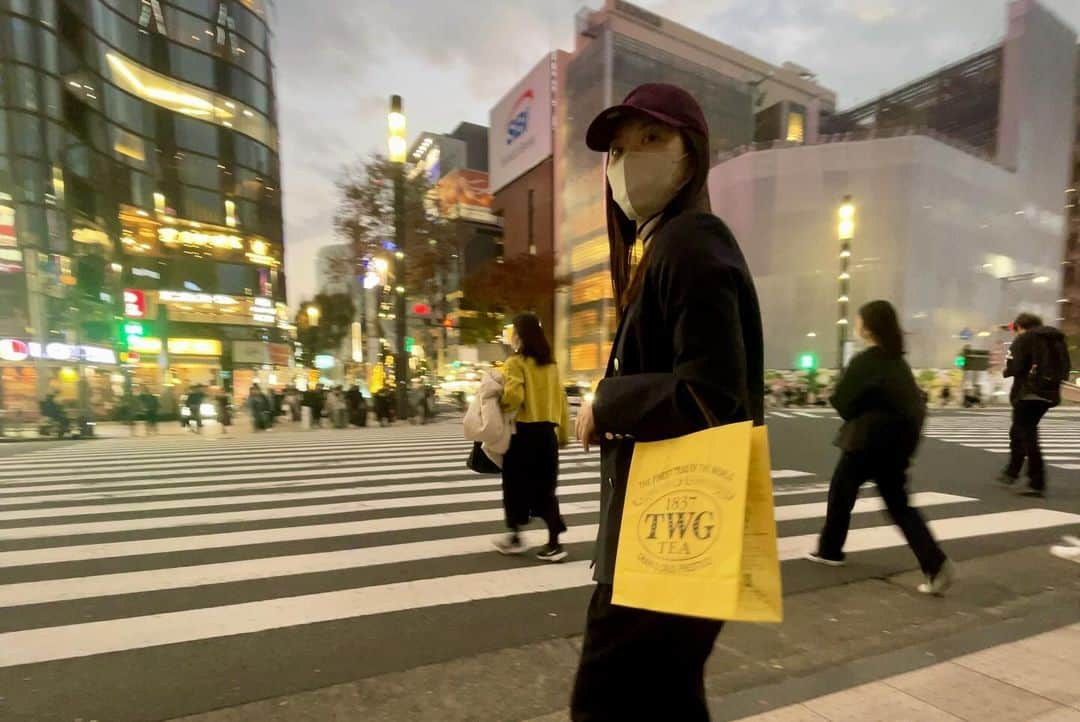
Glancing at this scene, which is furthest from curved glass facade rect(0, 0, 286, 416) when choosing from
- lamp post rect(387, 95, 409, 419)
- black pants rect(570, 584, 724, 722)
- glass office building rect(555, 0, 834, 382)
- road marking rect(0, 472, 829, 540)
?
glass office building rect(555, 0, 834, 382)

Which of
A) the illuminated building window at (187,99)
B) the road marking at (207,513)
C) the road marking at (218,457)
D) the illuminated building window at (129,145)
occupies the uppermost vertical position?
the illuminated building window at (187,99)

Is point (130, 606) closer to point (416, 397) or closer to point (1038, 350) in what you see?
point (1038, 350)

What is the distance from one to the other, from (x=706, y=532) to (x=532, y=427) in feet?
10.5

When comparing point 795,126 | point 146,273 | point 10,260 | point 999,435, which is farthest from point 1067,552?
point 795,126

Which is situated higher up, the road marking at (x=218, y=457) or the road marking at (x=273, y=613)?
the road marking at (x=273, y=613)

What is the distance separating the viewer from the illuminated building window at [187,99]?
36.6m

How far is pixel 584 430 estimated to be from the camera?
4.41 ft

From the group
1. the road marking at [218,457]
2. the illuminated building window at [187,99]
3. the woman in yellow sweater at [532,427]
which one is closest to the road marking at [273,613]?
the woman in yellow sweater at [532,427]

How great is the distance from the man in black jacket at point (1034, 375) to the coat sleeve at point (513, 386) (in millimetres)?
5361

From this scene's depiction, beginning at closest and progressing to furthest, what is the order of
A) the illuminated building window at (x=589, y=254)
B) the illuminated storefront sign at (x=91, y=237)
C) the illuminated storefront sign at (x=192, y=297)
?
1. the illuminated storefront sign at (x=91, y=237)
2. the illuminated storefront sign at (x=192, y=297)
3. the illuminated building window at (x=589, y=254)

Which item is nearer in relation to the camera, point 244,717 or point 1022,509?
point 244,717

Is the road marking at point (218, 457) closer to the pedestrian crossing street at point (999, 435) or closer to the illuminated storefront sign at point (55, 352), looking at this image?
the pedestrian crossing street at point (999, 435)

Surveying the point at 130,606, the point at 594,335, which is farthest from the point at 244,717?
the point at 594,335

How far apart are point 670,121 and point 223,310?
160 feet
